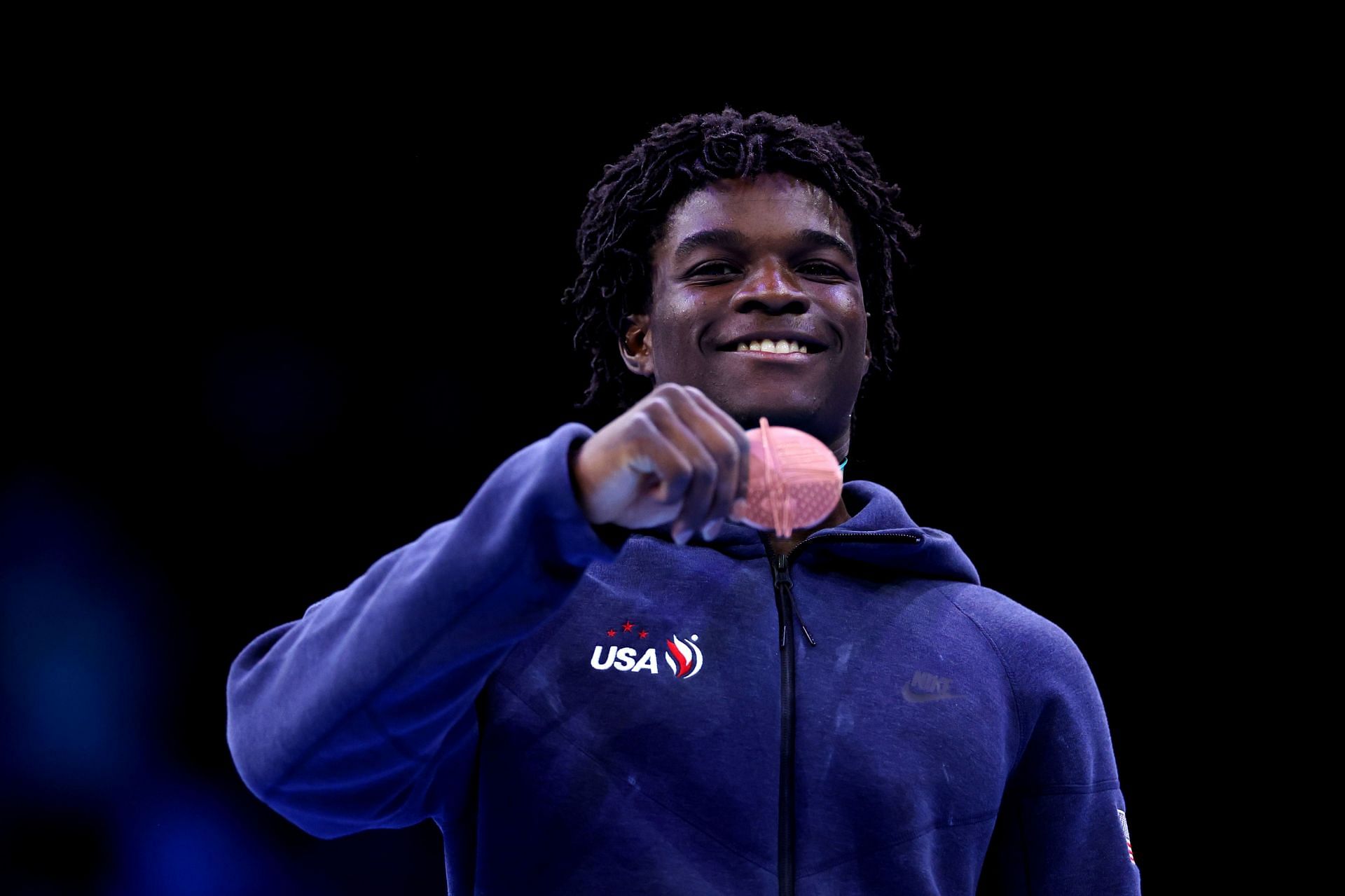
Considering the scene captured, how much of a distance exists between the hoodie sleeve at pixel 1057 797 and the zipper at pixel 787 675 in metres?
0.21

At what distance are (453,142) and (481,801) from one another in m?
1.85

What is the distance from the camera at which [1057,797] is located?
135 centimetres

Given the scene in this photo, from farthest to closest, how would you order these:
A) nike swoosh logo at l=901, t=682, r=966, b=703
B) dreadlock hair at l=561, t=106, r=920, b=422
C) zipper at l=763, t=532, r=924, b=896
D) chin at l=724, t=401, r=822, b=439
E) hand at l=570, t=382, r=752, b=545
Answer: dreadlock hair at l=561, t=106, r=920, b=422
chin at l=724, t=401, r=822, b=439
nike swoosh logo at l=901, t=682, r=966, b=703
zipper at l=763, t=532, r=924, b=896
hand at l=570, t=382, r=752, b=545

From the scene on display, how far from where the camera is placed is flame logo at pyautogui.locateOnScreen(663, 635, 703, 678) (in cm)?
126

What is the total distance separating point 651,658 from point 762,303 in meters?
0.46

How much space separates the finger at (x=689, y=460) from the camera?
2.70 ft

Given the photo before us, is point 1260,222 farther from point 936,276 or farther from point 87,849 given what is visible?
point 87,849

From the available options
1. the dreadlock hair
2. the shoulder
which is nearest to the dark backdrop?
the dreadlock hair

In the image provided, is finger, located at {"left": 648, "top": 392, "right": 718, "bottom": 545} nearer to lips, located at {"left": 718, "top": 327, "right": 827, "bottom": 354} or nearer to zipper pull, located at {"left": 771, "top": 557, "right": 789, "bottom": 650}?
zipper pull, located at {"left": 771, "top": 557, "right": 789, "bottom": 650}

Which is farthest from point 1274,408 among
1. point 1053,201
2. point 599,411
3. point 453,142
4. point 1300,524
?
point 453,142

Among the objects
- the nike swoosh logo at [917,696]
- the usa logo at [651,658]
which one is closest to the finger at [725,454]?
the usa logo at [651,658]

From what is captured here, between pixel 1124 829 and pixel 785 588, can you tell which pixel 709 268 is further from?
pixel 1124 829

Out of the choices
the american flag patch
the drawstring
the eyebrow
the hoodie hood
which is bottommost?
the american flag patch

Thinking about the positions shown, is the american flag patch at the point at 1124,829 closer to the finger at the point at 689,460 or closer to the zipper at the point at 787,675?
the zipper at the point at 787,675
